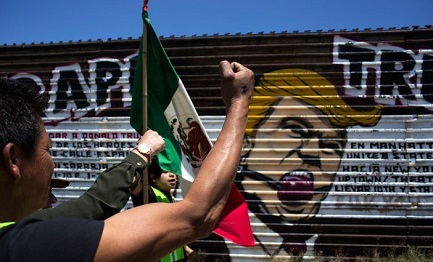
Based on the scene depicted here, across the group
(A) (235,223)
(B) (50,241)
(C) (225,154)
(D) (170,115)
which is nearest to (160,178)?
(D) (170,115)

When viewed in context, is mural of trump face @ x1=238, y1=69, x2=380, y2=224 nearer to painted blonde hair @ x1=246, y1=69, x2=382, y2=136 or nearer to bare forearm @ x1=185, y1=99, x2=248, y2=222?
painted blonde hair @ x1=246, y1=69, x2=382, y2=136

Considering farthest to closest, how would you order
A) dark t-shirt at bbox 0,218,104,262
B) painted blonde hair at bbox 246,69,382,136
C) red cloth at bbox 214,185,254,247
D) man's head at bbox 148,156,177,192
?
painted blonde hair at bbox 246,69,382,136, man's head at bbox 148,156,177,192, red cloth at bbox 214,185,254,247, dark t-shirt at bbox 0,218,104,262

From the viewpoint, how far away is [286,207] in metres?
6.15

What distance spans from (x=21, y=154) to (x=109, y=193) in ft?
2.40

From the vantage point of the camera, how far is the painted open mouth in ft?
20.1

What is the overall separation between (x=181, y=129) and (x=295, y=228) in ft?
10.5

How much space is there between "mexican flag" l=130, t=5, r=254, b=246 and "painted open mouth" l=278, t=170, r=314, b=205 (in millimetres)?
2872

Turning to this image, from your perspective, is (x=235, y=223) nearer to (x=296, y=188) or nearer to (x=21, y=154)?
(x=21, y=154)

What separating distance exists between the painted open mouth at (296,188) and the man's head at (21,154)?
5.10m

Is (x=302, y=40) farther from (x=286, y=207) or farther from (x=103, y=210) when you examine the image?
(x=103, y=210)

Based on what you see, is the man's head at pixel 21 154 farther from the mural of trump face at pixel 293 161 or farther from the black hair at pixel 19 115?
the mural of trump face at pixel 293 161

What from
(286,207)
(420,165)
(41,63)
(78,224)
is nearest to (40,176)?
(78,224)

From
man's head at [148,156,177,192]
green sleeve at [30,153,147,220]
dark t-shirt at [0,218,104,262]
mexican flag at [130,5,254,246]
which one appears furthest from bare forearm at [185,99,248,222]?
man's head at [148,156,177,192]

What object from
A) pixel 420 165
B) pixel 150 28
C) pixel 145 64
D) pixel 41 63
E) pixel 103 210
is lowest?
pixel 103 210
